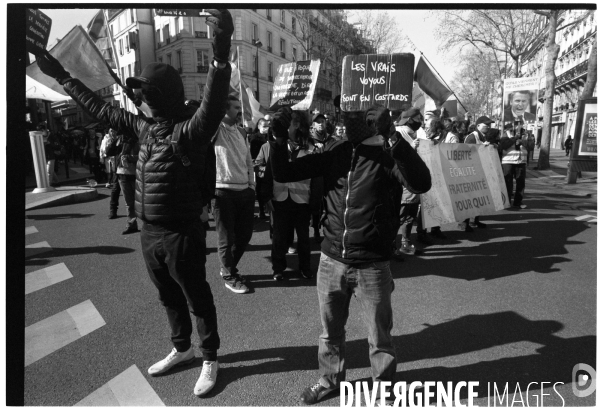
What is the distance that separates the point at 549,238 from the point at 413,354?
4.45 metres

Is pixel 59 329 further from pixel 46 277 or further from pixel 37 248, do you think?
pixel 37 248

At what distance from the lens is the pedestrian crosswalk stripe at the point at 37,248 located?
5345mm

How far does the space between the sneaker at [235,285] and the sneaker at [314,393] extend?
1725mm

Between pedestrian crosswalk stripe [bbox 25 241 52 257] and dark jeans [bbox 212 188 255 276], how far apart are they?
9.70 feet

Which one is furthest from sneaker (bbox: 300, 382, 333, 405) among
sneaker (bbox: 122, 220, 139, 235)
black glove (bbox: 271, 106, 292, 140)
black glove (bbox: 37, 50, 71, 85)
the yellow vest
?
sneaker (bbox: 122, 220, 139, 235)

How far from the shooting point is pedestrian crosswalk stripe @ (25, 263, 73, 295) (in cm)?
419

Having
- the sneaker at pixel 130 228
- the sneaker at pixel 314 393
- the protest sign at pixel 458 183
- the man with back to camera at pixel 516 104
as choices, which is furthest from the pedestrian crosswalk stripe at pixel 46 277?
the man with back to camera at pixel 516 104

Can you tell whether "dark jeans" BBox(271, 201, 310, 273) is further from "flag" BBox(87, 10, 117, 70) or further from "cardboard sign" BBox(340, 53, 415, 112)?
"flag" BBox(87, 10, 117, 70)

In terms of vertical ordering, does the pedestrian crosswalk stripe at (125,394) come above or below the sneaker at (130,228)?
below

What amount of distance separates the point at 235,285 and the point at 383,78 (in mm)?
3351

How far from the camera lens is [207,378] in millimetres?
2459

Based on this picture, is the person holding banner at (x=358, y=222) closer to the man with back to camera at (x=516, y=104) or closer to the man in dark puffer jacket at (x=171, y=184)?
the man in dark puffer jacket at (x=171, y=184)

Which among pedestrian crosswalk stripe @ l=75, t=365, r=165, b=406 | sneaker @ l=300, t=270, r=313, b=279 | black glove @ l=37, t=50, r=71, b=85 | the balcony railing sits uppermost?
the balcony railing

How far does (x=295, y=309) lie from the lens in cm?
356
